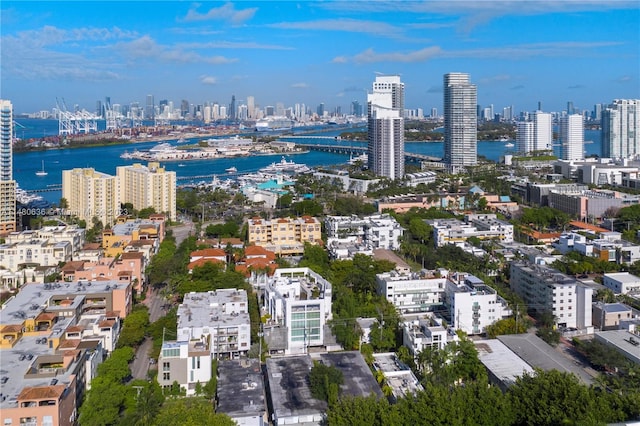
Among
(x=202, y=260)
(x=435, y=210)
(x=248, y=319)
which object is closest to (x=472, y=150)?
(x=435, y=210)

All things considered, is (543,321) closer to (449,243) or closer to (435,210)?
(449,243)

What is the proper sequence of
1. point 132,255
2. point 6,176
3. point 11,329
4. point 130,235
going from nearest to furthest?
1. point 11,329
2. point 132,255
3. point 130,235
4. point 6,176

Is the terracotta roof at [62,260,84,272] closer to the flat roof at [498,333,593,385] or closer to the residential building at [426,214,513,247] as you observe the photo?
the flat roof at [498,333,593,385]

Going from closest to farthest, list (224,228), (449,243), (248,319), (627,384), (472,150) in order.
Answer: (627,384) → (248,319) → (449,243) → (224,228) → (472,150)

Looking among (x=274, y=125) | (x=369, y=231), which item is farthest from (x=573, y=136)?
(x=274, y=125)

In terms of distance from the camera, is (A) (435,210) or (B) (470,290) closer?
(B) (470,290)

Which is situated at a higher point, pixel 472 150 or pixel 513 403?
pixel 472 150

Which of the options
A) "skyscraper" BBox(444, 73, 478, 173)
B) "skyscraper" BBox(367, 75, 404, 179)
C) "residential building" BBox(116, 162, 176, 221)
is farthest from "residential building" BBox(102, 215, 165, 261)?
"skyscraper" BBox(444, 73, 478, 173)

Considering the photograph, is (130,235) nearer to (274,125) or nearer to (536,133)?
(536,133)
